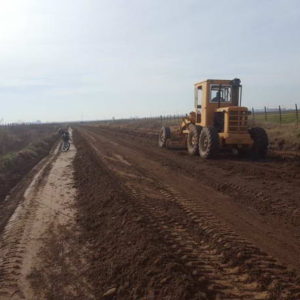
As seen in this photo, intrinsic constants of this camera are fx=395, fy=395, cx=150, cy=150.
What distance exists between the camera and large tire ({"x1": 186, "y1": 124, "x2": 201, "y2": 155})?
54.2 feet

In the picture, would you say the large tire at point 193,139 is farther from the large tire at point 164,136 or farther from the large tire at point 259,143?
the large tire at point 164,136

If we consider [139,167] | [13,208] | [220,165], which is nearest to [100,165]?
[139,167]

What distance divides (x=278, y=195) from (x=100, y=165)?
853cm

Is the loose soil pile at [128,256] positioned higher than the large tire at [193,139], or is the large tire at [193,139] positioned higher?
the large tire at [193,139]

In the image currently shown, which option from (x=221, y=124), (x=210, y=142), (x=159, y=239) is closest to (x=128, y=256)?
(x=159, y=239)

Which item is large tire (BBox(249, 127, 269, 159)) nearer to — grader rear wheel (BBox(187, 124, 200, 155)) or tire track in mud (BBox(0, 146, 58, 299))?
grader rear wheel (BBox(187, 124, 200, 155))

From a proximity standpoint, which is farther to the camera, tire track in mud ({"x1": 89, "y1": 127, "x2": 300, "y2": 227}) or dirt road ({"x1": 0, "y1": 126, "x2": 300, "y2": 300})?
tire track in mud ({"x1": 89, "y1": 127, "x2": 300, "y2": 227})

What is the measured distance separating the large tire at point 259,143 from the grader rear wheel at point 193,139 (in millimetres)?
2320

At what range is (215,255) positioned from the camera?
5461mm

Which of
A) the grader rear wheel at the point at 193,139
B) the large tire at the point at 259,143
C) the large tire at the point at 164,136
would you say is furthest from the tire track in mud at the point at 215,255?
the large tire at the point at 164,136

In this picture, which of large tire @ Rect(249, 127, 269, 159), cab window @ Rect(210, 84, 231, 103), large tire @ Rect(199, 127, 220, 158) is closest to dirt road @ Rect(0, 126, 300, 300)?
large tire @ Rect(199, 127, 220, 158)

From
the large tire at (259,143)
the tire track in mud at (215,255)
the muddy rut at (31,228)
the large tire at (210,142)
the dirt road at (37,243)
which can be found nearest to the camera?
the tire track in mud at (215,255)

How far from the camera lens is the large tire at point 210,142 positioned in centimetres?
1469

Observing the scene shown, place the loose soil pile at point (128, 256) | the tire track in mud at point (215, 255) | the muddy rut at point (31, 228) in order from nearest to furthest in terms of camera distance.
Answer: the tire track in mud at point (215, 255) < the loose soil pile at point (128, 256) < the muddy rut at point (31, 228)
